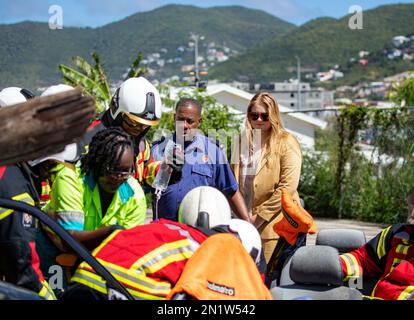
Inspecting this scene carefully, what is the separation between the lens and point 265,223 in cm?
566

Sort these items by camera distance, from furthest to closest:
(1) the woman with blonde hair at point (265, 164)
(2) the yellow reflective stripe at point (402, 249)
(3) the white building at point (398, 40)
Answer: (3) the white building at point (398, 40), (1) the woman with blonde hair at point (265, 164), (2) the yellow reflective stripe at point (402, 249)

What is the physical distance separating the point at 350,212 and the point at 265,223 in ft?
27.1

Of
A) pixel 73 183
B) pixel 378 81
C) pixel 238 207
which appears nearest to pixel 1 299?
pixel 73 183

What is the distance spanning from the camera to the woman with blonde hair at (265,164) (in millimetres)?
5719

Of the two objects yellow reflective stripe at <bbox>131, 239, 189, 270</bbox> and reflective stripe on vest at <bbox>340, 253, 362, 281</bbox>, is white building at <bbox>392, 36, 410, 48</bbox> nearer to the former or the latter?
reflective stripe on vest at <bbox>340, 253, 362, 281</bbox>

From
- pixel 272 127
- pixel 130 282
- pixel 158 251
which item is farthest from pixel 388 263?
pixel 130 282

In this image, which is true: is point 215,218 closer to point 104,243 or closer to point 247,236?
point 247,236

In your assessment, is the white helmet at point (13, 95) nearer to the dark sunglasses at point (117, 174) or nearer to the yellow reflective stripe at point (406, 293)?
the dark sunglasses at point (117, 174)

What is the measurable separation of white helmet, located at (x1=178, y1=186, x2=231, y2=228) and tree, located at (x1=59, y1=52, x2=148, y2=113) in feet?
50.5

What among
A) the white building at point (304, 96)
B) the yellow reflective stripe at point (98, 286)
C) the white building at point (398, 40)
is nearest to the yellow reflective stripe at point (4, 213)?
the yellow reflective stripe at point (98, 286)

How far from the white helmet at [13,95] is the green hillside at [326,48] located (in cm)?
10503

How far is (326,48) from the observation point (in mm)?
117562

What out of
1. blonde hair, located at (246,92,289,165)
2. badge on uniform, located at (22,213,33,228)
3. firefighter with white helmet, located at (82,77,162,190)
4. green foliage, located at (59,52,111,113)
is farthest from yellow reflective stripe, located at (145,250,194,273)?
green foliage, located at (59,52,111,113)
